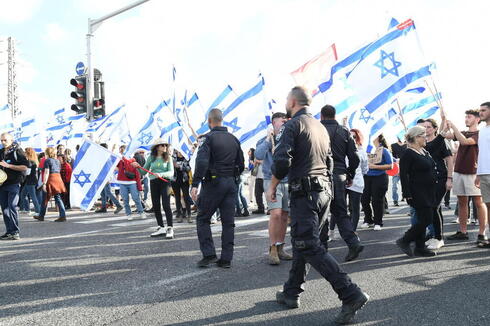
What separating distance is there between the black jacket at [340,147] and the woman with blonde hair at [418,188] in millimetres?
747

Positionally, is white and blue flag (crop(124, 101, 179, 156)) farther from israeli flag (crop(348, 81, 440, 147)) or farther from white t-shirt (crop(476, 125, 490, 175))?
white t-shirt (crop(476, 125, 490, 175))

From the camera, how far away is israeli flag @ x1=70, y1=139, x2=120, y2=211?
8477 millimetres

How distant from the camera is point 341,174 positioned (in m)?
5.68

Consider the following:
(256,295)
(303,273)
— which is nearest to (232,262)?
(256,295)

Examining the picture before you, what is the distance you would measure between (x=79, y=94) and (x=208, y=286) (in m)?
11.9

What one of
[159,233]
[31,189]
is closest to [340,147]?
[159,233]

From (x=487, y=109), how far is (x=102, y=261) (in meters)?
5.79

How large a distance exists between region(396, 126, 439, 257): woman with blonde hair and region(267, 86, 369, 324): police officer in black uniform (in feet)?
7.73

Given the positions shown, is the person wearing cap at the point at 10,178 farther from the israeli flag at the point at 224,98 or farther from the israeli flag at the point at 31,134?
the israeli flag at the point at 31,134

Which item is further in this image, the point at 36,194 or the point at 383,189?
the point at 36,194

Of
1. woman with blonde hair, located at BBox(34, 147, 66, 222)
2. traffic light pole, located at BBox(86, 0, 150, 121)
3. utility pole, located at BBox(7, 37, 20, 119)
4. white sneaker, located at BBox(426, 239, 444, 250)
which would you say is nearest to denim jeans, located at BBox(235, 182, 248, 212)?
woman with blonde hair, located at BBox(34, 147, 66, 222)

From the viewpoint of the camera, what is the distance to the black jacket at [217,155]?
557 centimetres

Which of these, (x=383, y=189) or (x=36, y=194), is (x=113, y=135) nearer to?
(x=36, y=194)

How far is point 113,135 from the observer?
62.8ft
